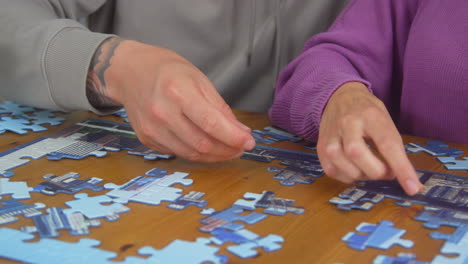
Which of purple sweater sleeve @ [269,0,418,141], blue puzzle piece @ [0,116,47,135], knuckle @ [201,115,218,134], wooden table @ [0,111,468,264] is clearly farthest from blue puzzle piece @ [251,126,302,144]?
blue puzzle piece @ [0,116,47,135]

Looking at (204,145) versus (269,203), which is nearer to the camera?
(269,203)

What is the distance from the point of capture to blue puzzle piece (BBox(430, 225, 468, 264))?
0.78 m

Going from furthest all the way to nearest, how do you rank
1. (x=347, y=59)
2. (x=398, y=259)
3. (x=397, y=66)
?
(x=397, y=66)
(x=347, y=59)
(x=398, y=259)

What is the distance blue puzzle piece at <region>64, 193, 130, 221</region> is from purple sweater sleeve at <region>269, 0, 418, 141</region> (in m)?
0.48

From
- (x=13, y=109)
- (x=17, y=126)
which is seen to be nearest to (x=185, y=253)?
(x=17, y=126)

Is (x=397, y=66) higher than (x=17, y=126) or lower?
higher

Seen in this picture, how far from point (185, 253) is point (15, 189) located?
38cm

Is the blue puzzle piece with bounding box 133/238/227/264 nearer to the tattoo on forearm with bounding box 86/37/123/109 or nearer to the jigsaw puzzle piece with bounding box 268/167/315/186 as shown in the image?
the jigsaw puzzle piece with bounding box 268/167/315/186

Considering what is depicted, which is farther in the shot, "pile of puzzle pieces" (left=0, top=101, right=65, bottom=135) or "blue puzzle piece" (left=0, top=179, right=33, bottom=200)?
"pile of puzzle pieces" (left=0, top=101, right=65, bottom=135)

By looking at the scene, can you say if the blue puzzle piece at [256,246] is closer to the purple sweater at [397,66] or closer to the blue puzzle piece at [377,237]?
the blue puzzle piece at [377,237]

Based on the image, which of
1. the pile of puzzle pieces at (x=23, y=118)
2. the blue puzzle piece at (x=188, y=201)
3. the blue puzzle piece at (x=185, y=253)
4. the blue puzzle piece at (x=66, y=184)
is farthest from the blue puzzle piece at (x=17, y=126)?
the blue puzzle piece at (x=185, y=253)

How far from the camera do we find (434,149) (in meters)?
1.23

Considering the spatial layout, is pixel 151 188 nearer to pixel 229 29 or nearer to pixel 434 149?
pixel 434 149

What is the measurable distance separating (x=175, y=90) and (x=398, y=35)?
2.26ft
